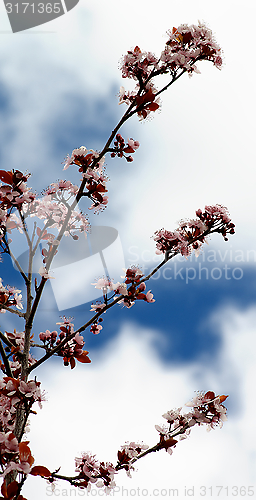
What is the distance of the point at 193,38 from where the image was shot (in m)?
3.80

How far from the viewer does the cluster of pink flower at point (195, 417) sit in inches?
142

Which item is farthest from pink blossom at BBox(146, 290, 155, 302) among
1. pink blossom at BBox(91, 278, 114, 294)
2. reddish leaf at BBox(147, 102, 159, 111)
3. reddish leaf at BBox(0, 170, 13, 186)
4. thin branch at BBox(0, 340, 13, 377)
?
reddish leaf at BBox(147, 102, 159, 111)

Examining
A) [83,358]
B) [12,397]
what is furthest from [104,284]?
[12,397]

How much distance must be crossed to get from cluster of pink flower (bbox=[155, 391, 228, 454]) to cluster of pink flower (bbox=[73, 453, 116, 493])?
0.61m

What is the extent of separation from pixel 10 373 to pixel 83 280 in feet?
12.2

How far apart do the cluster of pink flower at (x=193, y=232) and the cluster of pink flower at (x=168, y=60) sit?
139 centimetres

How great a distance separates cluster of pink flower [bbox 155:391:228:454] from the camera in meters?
3.60

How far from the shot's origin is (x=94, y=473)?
3447 millimetres

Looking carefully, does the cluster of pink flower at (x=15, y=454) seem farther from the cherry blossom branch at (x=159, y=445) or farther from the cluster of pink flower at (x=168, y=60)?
the cluster of pink flower at (x=168, y=60)

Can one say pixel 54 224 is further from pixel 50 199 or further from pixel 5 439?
pixel 5 439

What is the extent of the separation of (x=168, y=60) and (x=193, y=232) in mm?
2023

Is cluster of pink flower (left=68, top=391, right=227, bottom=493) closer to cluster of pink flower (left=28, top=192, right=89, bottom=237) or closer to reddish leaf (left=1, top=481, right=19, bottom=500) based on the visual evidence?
reddish leaf (left=1, top=481, right=19, bottom=500)

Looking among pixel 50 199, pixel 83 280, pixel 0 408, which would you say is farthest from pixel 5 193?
pixel 83 280

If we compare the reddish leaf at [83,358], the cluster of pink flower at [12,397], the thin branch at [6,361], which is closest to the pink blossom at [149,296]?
the reddish leaf at [83,358]
